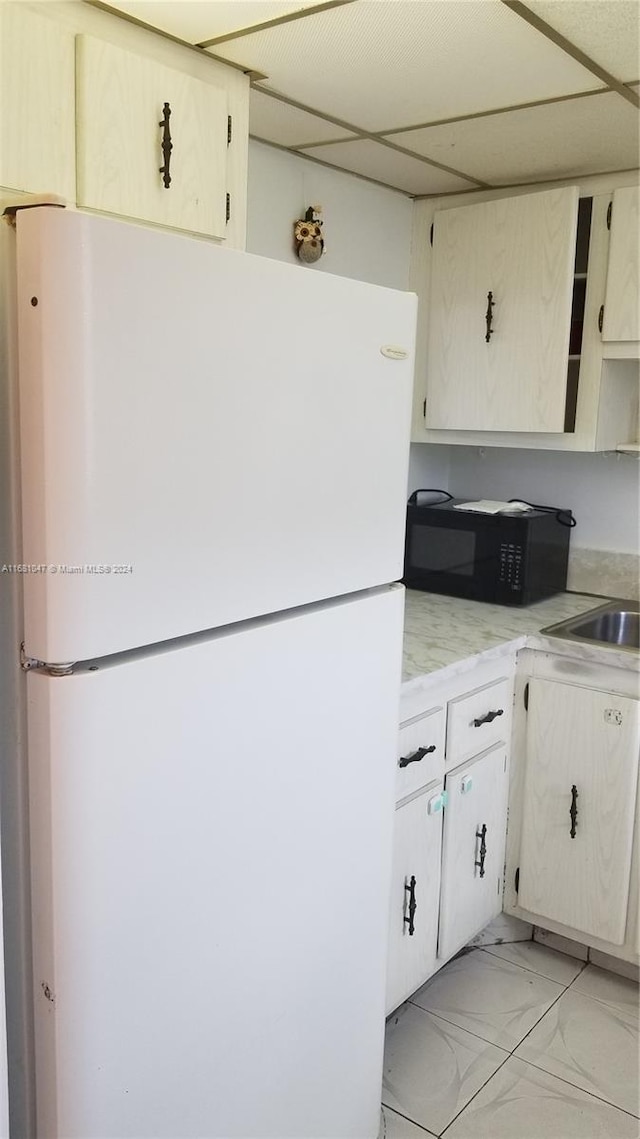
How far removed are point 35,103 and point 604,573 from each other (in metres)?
2.03

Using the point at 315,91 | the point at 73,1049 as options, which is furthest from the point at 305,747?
the point at 315,91

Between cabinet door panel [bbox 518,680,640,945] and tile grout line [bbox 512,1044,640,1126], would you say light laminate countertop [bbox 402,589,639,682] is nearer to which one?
cabinet door panel [bbox 518,680,640,945]

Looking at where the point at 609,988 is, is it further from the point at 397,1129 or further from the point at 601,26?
the point at 601,26

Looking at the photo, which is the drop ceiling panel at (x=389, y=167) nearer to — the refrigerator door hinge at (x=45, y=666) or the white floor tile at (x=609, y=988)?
the refrigerator door hinge at (x=45, y=666)

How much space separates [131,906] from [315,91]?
1592mm

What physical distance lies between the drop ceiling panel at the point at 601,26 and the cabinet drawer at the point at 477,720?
132 cm

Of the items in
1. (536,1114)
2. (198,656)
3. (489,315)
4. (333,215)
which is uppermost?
(333,215)

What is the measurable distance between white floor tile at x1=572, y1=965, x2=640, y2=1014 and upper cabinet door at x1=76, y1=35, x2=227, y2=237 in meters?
2.01

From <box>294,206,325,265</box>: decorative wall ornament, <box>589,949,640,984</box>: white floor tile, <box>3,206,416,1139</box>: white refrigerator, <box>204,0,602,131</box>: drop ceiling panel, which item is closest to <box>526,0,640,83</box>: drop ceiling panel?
<box>204,0,602,131</box>: drop ceiling panel

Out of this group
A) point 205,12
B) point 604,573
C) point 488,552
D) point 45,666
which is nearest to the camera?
point 45,666

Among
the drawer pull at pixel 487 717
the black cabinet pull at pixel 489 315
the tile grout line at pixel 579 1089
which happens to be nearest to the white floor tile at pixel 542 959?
the tile grout line at pixel 579 1089

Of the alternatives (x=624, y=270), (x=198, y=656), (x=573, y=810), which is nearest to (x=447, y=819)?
Result: (x=573, y=810)

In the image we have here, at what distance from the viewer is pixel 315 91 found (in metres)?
1.80

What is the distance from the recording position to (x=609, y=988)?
2.24 m
